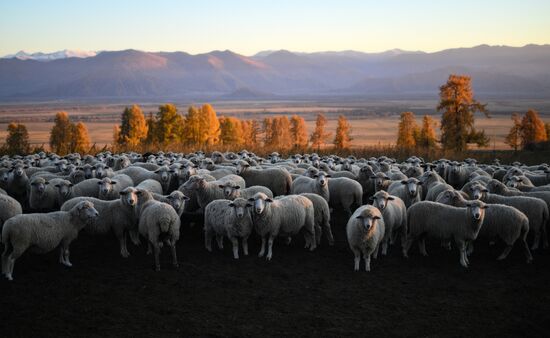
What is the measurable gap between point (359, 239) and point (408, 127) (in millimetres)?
68452

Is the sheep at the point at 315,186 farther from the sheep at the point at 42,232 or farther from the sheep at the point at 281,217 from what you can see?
the sheep at the point at 42,232

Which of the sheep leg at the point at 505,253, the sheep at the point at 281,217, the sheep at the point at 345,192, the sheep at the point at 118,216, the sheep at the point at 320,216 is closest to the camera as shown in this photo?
the sheep at the point at 118,216

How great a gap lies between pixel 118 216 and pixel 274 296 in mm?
4192

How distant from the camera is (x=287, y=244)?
1297cm

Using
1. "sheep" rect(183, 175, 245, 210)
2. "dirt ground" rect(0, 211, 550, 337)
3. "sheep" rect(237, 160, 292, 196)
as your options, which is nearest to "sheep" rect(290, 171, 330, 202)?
"sheep" rect(237, 160, 292, 196)

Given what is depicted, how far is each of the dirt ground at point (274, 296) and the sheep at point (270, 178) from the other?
4554mm

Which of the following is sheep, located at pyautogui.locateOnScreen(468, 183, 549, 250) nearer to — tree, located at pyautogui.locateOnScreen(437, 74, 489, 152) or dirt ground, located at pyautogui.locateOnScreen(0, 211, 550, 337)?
dirt ground, located at pyautogui.locateOnScreen(0, 211, 550, 337)

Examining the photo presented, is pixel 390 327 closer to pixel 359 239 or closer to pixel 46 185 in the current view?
pixel 359 239

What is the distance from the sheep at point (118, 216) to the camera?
1148 centimetres

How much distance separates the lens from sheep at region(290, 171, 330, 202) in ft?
48.4

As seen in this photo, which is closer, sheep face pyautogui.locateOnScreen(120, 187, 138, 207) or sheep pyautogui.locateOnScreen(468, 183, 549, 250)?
sheep face pyautogui.locateOnScreen(120, 187, 138, 207)

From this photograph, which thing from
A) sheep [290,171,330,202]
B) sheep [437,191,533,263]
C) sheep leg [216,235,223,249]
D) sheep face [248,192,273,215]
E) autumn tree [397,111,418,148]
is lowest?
autumn tree [397,111,418,148]

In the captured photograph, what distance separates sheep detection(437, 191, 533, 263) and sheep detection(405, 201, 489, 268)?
28cm

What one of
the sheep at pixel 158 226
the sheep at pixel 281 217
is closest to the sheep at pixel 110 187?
the sheep at pixel 158 226
